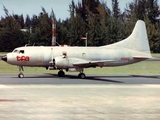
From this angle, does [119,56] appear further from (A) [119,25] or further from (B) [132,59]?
(A) [119,25]

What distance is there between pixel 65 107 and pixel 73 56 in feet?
72.1

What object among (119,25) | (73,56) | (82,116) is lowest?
(82,116)

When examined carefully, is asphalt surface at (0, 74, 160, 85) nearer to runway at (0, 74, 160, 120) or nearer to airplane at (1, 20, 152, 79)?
airplane at (1, 20, 152, 79)

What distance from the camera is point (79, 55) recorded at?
40438mm

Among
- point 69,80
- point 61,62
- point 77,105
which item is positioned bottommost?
point 77,105

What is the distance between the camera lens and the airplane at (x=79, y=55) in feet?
127

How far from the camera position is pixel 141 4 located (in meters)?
122

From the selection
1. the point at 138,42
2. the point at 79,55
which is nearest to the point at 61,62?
the point at 79,55

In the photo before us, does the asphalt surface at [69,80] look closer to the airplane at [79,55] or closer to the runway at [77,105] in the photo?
the airplane at [79,55]

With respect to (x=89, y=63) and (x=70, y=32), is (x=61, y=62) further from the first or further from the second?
(x=70, y=32)

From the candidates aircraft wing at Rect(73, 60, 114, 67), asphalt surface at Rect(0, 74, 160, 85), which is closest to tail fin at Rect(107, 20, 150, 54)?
aircraft wing at Rect(73, 60, 114, 67)

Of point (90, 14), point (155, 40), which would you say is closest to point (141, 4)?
point (90, 14)

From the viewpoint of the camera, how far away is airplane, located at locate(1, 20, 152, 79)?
38781 mm

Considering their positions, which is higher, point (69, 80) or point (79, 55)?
point (79, 55)
